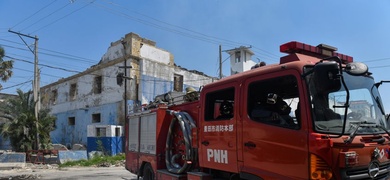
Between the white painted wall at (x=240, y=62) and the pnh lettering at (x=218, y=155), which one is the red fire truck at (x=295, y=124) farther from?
the white painted wall at (x=240, y=62)

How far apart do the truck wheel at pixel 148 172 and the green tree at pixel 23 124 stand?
831 inches

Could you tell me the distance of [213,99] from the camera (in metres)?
6.44

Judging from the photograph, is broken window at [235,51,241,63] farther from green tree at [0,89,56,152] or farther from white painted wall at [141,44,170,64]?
green tree at [0,89,56,152]

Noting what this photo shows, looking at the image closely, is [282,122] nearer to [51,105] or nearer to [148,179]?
[148,179]

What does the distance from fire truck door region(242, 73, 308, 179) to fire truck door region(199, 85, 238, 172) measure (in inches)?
12.7

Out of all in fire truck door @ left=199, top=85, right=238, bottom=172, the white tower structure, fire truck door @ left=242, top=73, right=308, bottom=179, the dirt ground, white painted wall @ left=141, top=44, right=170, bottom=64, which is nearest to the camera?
fire truck door @ left=242, top=73, right=308, bottom=179

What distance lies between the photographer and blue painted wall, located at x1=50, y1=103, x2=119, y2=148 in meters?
33.2

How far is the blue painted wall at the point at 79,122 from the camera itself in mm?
33219

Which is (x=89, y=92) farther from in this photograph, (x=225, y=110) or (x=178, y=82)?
(x=225, y=110)

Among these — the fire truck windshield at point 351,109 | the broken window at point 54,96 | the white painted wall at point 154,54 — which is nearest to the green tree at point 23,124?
the white painted wall at point 154,54

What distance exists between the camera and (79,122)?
37.6m

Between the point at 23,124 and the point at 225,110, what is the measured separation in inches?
987

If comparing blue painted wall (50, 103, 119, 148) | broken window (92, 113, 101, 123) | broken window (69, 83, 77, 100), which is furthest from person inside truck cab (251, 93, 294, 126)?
broken window (69, 83, 77, 100)

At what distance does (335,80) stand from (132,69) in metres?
28.9
